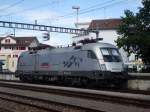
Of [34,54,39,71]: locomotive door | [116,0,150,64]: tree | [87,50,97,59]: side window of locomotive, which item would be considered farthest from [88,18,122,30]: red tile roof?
[87,50,97,59]: side window of locomotive

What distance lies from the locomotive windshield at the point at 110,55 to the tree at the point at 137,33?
3369cm

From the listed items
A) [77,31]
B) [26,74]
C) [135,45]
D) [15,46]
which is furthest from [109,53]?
[15,46]

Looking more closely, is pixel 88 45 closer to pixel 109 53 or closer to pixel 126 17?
pixel 109 53

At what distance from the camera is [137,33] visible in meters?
69.1

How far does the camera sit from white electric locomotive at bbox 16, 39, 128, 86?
3128cm

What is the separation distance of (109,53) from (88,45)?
1.68 metres

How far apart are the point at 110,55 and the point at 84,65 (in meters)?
2.08

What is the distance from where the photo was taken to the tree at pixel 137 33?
66.7 meters

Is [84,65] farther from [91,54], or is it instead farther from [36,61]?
[36,61]

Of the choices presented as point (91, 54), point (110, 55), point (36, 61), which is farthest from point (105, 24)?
point (91, 54)

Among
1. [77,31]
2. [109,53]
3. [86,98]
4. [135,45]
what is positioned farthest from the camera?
[77,31]

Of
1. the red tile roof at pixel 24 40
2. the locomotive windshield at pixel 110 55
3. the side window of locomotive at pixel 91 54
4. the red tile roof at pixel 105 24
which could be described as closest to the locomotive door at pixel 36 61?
the side window of locomotive at pixel 91 54

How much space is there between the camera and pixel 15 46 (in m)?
123

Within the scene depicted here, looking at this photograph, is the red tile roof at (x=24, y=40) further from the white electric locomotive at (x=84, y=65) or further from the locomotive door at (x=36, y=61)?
the white electric locomotive at (x=84, y=65)
